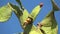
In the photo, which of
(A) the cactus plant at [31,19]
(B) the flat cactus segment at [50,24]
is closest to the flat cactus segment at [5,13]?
(A) the cactus plant at [31,19]

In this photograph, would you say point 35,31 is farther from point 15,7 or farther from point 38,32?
point 15,7

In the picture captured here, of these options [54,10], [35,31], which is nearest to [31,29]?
[35,31]

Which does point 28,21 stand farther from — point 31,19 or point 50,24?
point 50,24

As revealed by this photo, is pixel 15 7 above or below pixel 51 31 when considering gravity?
above

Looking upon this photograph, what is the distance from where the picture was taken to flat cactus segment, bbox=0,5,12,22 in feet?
2.42

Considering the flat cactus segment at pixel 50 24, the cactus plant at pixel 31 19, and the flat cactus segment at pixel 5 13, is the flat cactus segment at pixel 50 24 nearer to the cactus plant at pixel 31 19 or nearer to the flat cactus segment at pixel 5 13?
the cactus plant at pixel 31 19

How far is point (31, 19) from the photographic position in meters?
0.68

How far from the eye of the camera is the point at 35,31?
0.69m

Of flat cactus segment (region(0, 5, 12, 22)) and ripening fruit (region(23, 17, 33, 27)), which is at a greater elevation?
flat cactus segment (region(0, 5, 12, 22))

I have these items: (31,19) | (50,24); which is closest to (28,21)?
(31,19)

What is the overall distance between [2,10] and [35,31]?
179mm

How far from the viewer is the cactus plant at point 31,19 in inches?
26.6

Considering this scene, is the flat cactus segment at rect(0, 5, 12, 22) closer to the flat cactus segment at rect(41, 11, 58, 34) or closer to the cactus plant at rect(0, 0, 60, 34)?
the cactus plant at rect(0, 0, 60, 34)

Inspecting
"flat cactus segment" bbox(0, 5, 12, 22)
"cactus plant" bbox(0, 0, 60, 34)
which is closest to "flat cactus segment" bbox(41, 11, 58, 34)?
"cactus plant" bbox(0, 0, 60, 34)
